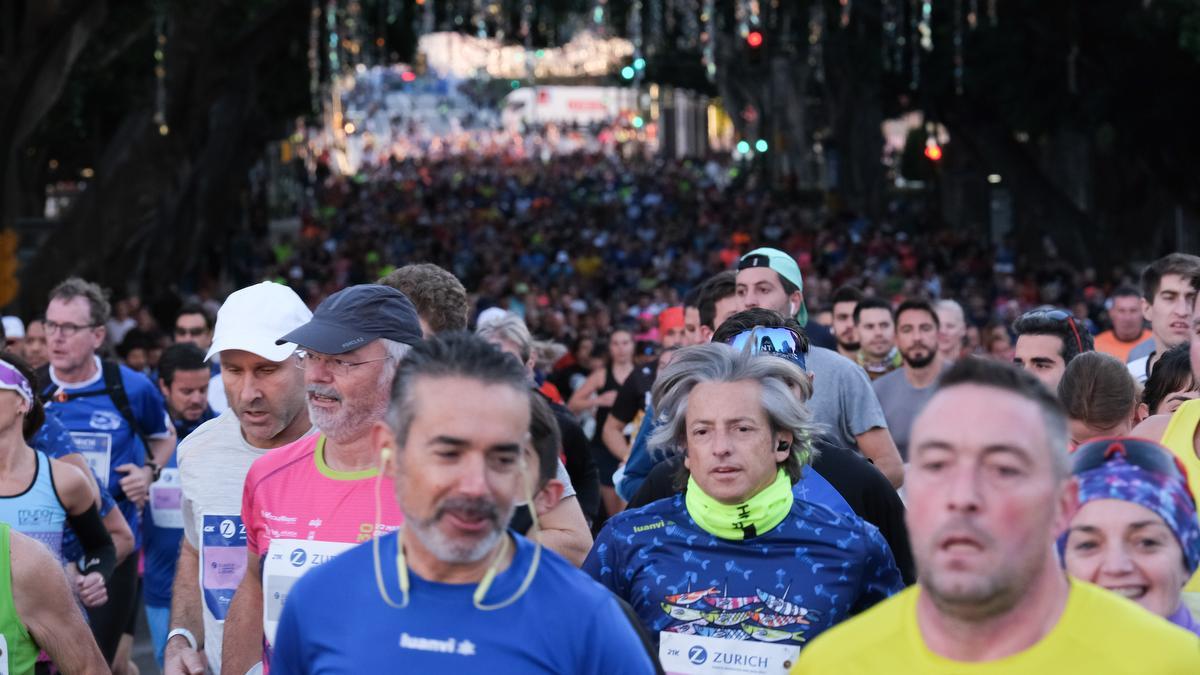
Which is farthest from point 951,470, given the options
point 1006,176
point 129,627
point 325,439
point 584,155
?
point 584,155

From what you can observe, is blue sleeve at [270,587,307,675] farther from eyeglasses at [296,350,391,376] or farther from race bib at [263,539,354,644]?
eyeglasses at [296,350,391,376]

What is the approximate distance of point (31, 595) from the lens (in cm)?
492

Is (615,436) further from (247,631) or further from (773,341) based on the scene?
(247,631)

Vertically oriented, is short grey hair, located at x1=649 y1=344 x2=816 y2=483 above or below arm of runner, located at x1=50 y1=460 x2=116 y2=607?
above

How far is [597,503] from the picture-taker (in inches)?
294

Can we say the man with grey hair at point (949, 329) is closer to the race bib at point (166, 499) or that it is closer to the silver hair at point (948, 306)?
the silver hair at point (948, 306)

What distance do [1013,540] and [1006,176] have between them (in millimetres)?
32863

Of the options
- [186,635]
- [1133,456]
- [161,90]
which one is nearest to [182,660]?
[186,635]

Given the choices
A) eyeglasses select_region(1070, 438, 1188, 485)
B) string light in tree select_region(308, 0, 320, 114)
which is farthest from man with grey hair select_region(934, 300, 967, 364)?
string light in tree select_region(308, 0, 320, 114)

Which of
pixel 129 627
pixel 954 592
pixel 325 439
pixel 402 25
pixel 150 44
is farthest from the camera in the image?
pixel 402 25

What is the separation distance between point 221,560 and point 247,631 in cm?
50

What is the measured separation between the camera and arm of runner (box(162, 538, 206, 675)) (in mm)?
5039

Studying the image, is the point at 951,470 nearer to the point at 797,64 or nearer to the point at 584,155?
the point at 797,64

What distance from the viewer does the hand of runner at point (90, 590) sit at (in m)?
6.51
